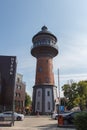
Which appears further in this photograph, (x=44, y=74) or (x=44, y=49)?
(x=44, y=49)

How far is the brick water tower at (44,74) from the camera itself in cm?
5576

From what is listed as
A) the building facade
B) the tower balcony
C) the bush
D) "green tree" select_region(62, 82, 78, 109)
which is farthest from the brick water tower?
the bush

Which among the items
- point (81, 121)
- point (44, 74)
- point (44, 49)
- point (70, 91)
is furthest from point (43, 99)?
point (81, 121)

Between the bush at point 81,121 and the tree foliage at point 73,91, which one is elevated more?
the tree foliage at point 73,91

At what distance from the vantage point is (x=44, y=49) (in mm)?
Answer: 57312

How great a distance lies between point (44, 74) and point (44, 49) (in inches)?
259

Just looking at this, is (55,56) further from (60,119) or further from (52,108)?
(60,119)

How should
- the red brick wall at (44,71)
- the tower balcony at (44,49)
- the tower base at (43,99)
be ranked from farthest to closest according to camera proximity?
1. the tower balcony at (44,49)
2. the red brick wall at (44,71)
3. the tower base at (43,99)

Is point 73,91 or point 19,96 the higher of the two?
point 73,91

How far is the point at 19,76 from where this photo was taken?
76.6 meters

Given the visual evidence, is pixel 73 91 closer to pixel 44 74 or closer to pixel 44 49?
pixel 44 74

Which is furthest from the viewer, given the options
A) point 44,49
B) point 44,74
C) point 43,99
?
point 44,49

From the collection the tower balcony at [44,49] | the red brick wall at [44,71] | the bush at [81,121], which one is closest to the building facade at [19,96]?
the red brick wall at [44,71]

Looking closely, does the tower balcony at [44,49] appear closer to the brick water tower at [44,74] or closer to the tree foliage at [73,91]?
the brick water tower at [44,74]
